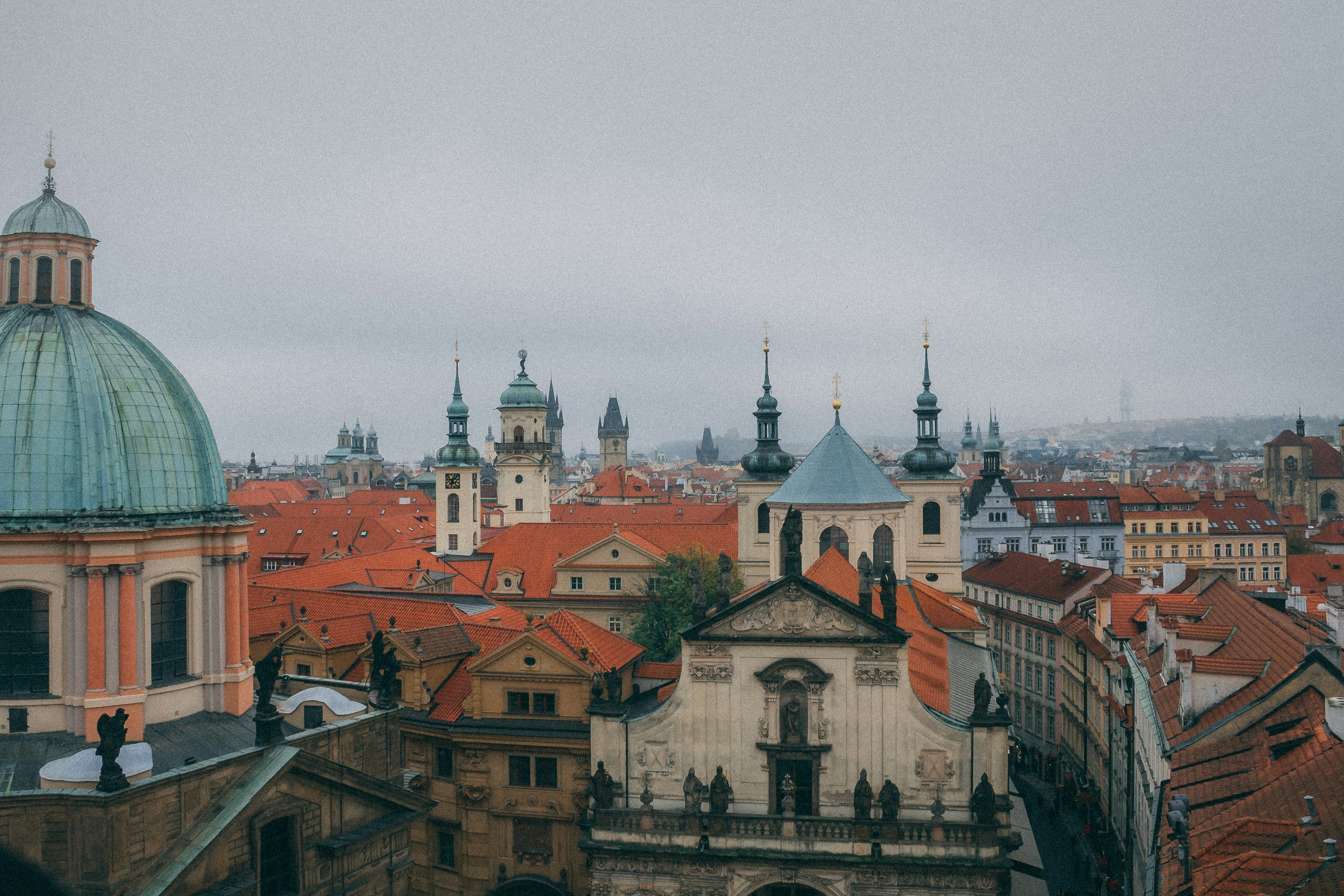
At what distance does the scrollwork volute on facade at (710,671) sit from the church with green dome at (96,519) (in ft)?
44.2

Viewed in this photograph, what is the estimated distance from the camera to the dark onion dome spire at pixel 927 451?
209 ft

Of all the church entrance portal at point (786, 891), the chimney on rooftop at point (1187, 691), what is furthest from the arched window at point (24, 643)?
the chimney on rooftop at point (1187, 691)

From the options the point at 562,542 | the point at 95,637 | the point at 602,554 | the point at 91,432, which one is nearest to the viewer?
the point at 95,637

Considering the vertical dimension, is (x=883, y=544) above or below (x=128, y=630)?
below

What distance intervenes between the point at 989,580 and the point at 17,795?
63.4 metres

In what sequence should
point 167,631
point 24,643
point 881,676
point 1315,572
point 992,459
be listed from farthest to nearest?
point 992,459 → point 1315,572 → point 881,676 → point 167,631 → point 24,643

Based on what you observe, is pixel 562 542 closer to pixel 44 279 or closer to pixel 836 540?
pixel 836 540

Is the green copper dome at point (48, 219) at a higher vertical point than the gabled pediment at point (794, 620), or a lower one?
higher

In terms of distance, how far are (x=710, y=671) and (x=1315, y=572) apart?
58.6m

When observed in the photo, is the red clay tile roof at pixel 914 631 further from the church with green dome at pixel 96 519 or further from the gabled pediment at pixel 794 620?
the church with green dome at pixel 96 519

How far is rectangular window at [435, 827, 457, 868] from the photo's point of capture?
129 ft

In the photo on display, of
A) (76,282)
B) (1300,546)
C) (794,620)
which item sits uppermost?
(76,282)

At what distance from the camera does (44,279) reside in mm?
28062

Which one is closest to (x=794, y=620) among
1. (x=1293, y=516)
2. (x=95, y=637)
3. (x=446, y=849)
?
(x=446, y=849)
